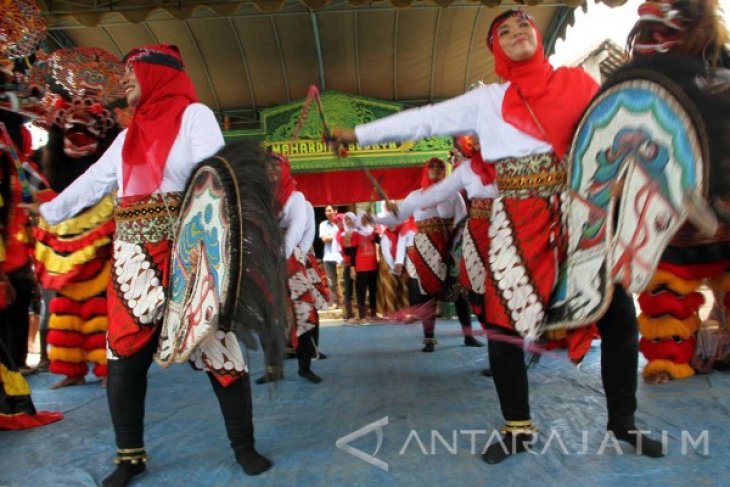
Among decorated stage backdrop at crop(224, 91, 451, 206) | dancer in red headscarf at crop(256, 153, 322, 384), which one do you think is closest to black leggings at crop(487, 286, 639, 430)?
dancer in red headscarf at crop(256, 153, 322, 384)

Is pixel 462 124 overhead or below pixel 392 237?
overhead

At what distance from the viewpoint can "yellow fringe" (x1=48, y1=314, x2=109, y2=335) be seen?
4.23 meters

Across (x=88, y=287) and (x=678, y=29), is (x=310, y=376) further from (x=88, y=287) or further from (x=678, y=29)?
(x=678, y=29)

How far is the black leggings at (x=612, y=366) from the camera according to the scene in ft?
7.09

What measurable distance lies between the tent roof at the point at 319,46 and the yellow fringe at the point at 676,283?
194 inches

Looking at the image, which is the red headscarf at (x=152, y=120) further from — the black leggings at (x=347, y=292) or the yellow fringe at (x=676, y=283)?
the black leggings at (x=347, y=292)

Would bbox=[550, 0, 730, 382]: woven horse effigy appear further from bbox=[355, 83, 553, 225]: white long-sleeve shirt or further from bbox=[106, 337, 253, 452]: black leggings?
bbox=[106, 337, 253, 452]: black leggings

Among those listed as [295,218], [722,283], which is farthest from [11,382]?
[722,283]

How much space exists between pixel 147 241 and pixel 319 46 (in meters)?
7.23

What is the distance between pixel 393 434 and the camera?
8.67 feet

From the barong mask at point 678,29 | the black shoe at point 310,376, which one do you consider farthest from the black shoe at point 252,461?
the barong mask at point 678,29

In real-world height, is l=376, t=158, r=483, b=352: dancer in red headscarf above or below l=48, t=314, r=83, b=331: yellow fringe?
above

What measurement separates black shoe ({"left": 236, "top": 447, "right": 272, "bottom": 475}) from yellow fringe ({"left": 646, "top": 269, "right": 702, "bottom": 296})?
7.80ft

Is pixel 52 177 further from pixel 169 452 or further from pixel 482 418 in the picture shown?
pixel 482 418
